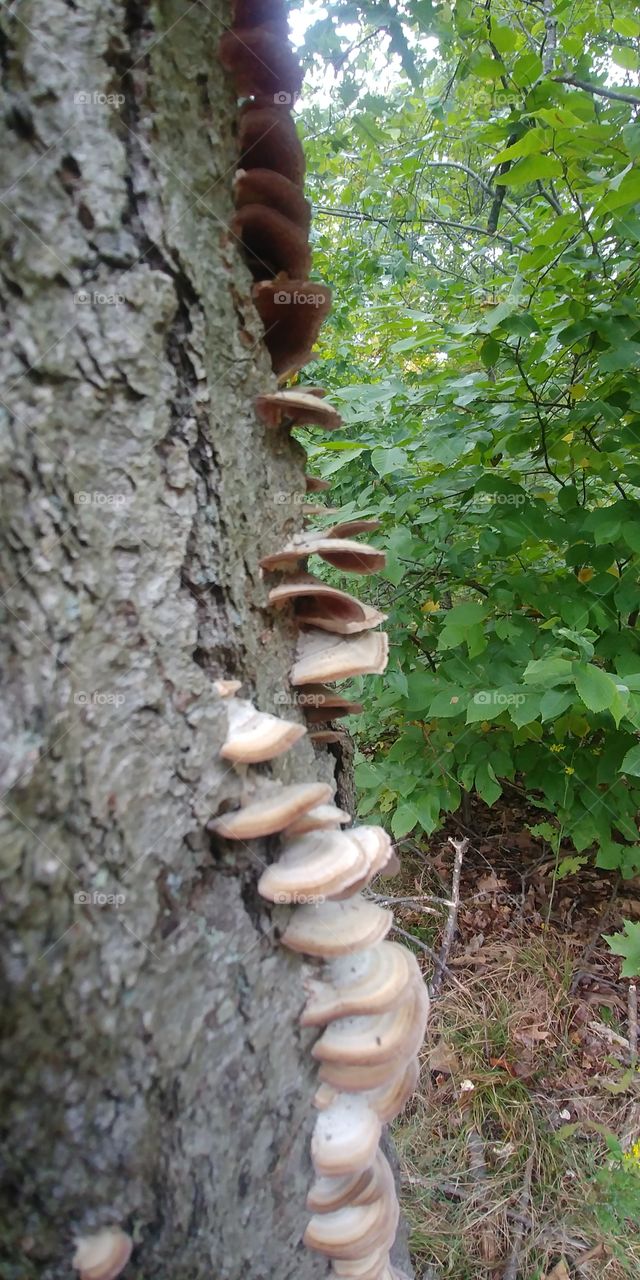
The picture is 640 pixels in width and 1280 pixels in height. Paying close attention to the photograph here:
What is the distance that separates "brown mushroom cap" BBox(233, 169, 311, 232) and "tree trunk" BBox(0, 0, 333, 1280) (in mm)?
78

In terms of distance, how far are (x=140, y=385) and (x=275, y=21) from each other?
872 millimetres

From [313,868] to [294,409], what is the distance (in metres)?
0.98

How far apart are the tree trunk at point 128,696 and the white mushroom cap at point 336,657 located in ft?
0.79

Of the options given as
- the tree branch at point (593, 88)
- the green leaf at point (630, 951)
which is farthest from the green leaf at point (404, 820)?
the tree branch at point (593, 88)

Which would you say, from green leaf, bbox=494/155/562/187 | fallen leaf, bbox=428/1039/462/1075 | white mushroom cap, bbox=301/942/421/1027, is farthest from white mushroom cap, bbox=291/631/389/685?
fallen leaf, bbox=428/1039/462/1075

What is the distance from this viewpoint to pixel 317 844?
1313mm

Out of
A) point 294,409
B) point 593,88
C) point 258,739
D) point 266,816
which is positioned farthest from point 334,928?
point 593,88

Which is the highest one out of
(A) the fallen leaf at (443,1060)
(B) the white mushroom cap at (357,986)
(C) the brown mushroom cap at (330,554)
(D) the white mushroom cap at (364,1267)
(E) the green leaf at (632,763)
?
(C) the brown mushroom cap at (330,554)

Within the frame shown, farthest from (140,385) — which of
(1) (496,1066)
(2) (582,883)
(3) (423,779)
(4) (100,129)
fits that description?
(2) (582,883)

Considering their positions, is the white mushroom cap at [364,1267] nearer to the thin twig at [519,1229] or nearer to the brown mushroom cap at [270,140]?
the thin twig at [519,1229]

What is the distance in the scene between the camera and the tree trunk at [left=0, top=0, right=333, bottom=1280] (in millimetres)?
962

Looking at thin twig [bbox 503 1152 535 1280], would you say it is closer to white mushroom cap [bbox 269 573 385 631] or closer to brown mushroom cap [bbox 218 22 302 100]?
white mushroom cap [bbox 269 573 385 631]

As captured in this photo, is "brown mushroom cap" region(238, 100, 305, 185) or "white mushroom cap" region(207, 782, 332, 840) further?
"brown mushroom cap" region(238, 100, 305, 185)

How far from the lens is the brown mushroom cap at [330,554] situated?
1.43 m
